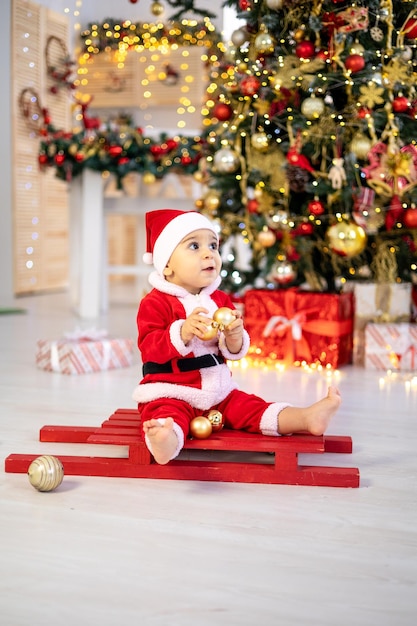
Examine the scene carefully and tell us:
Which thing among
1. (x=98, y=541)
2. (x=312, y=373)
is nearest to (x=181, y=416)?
(x=98, y=541)

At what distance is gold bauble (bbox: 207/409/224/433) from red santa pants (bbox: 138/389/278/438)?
0.08 ft

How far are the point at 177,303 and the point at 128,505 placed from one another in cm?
54

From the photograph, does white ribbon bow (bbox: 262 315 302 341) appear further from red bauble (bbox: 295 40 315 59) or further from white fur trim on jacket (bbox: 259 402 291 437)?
white fur trim on jacket (bbox: 259 402 291 437)

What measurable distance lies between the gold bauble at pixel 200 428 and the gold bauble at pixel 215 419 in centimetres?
5

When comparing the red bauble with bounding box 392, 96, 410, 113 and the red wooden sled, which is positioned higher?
the red bauble with bounding box 392, 96, 410, 113

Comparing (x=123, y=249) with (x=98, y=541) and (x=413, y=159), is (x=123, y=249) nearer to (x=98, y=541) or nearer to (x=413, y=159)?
(x=413, y=159)

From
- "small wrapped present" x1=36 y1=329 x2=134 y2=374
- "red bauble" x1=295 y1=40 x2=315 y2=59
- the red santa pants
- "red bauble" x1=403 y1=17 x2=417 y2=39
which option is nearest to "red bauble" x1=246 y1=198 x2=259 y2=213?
"red bauble" x1=295 y1=40 x2=315 y2=59

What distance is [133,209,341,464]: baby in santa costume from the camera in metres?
1.84

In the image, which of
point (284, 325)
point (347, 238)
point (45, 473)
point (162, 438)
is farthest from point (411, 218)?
point (45, 473)

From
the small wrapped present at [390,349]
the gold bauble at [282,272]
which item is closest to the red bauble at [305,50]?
the gold bauble at [282,272]

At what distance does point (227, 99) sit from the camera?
131 inches

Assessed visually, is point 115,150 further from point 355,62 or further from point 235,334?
point 235,334

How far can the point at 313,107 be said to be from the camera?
3002mm

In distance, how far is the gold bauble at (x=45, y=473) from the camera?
1611 mm
